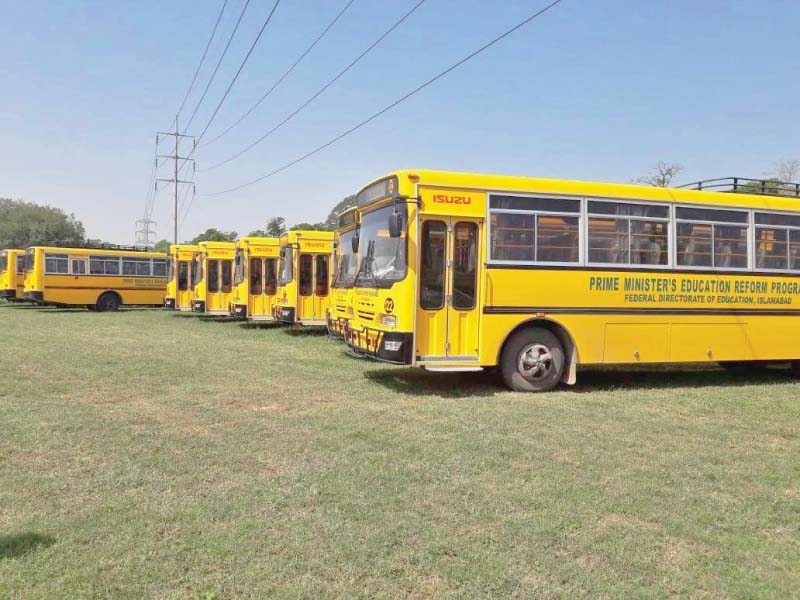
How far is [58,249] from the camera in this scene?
89.5 feet

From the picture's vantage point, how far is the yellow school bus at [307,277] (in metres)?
18.0

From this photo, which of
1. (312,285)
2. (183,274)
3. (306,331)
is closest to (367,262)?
(312,285)

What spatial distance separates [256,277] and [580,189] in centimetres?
1339

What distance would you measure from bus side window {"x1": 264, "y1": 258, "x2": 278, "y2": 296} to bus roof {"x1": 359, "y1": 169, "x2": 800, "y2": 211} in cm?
1101

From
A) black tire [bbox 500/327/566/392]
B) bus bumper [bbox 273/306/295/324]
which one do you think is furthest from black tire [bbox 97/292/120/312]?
black tire [bbox 500/327/566/392]

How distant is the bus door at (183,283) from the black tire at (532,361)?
61.3 ft

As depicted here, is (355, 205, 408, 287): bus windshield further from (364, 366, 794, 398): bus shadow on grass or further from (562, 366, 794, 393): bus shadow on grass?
(562, 366, 794, 393): bus shadow on grass

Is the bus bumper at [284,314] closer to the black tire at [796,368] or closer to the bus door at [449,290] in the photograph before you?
the bus door at [449,290]

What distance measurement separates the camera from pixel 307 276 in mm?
18125

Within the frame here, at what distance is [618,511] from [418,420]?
9.84ft

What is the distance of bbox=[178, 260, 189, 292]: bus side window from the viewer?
83.0ft

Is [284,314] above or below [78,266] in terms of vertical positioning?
below

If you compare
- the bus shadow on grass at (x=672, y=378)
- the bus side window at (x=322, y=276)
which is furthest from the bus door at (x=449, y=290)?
the bus side window at (x=322, y=276)

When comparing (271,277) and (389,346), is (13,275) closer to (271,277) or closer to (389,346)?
(271,277)
